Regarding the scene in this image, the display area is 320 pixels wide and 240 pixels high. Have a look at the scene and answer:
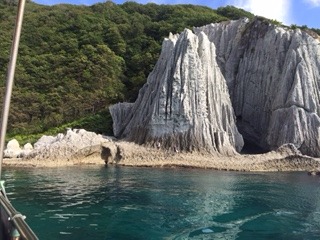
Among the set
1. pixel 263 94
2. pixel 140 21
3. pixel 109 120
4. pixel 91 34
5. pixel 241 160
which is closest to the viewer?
pixel 241 160

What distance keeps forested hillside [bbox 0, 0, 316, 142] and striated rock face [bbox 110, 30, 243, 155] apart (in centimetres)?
906

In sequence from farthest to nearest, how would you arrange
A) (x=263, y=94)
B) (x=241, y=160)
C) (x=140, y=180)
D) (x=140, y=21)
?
(x=140, y=21), (x=263, y=94), (x=241, y=160), (x=140, y=180)

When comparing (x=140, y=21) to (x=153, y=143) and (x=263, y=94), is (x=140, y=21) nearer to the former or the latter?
(x=263, y=94)

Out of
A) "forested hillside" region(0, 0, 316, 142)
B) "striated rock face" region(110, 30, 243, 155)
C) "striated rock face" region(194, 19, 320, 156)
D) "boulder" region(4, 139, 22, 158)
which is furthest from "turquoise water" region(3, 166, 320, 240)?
"forested hillside" region(0, 0, 316, 142)

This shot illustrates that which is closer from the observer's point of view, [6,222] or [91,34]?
[6,222]

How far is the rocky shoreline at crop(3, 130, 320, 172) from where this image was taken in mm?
34312

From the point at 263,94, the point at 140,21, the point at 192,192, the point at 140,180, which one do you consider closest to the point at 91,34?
the point at 140,21

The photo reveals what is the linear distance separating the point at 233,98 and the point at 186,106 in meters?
10.7

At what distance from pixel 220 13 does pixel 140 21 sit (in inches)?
636

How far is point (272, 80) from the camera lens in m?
44.4

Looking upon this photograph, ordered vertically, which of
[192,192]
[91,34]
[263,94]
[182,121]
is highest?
[91,34]

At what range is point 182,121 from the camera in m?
38.8

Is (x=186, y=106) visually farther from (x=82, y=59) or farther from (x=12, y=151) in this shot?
(x=82, y=59)

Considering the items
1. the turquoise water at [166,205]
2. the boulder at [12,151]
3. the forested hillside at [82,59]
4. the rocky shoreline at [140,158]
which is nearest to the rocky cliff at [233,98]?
the rocky shoreline at [140,158]
